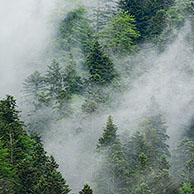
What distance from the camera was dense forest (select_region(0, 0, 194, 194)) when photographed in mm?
34375

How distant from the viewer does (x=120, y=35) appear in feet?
198

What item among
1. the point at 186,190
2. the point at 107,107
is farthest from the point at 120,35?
the point at 186,190

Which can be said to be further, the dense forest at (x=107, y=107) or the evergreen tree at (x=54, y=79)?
the evergreen tree at (x=54, y=79)

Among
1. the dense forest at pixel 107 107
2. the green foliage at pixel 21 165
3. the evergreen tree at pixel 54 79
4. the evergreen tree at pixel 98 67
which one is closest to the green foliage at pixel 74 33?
the dense forest at pixel 107 107

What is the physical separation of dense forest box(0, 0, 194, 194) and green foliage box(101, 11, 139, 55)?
0.14 meters

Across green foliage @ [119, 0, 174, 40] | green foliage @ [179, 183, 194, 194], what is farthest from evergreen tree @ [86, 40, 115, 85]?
green foliage @ [179, 183, 194, 194]

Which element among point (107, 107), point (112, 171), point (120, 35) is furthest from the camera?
point (120, 35)

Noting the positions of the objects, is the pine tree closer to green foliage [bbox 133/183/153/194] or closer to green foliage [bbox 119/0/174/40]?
green foliage [bbox 133/183/153/194]

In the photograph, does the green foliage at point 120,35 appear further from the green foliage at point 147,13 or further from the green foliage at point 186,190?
the green foliage at point 186,190

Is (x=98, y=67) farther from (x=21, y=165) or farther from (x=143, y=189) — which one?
(x=21, y=165)

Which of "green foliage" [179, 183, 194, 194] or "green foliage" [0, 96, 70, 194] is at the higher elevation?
"green foliage" [0, 96, 70, 194]

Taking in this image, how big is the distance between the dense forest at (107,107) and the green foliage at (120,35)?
14cm

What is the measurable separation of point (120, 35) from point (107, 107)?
1277cm

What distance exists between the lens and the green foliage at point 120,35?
59.0 m
